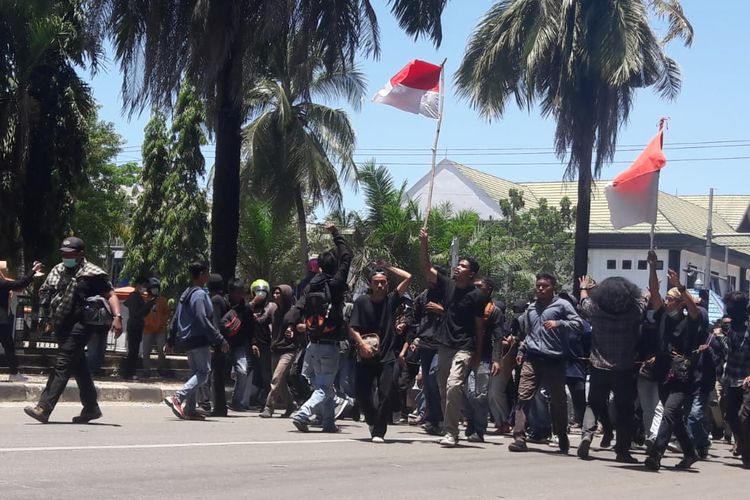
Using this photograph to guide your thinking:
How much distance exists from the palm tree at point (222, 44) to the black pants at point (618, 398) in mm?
A: 8558

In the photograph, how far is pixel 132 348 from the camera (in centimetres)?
1812

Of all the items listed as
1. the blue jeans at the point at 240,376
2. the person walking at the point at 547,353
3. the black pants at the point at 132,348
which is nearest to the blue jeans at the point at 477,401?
the person walking at the point at 547,353

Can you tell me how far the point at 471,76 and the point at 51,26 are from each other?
9.22 meters

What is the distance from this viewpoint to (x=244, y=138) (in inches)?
1315

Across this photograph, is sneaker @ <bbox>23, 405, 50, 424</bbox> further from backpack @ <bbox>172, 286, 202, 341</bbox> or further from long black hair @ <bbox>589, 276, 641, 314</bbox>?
long black hair @ <bbox>589, 276, 641, 314</bbox>

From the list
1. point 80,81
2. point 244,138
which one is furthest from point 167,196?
point 80,81

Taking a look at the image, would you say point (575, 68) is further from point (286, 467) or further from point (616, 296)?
point (286, 467)

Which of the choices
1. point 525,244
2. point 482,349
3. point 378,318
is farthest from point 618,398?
point 525,244

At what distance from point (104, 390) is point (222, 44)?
568cm

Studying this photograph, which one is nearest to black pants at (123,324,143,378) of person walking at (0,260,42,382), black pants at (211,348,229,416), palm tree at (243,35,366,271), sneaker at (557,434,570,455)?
person walking at (0,260,42,382)

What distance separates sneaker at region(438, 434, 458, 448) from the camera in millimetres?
11508

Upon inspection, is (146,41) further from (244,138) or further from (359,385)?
(244,138)

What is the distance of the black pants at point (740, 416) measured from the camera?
461 inches

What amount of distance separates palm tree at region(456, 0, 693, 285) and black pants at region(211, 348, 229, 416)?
1201cm
